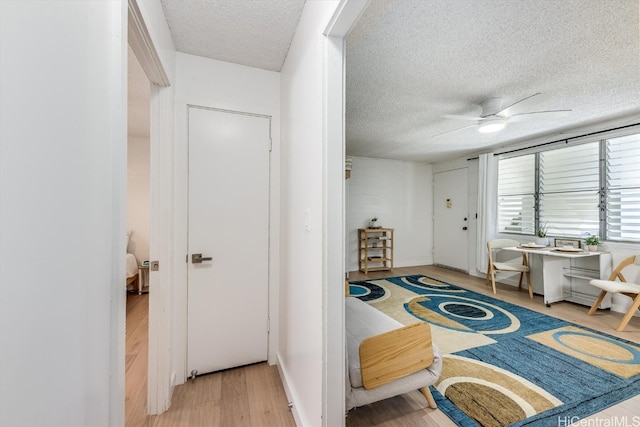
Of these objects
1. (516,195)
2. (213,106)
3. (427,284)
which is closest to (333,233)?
(213,106)

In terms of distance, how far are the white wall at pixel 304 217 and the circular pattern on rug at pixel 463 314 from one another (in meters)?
1.85

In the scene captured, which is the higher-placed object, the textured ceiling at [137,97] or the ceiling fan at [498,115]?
the textured ceiling at [137,97]

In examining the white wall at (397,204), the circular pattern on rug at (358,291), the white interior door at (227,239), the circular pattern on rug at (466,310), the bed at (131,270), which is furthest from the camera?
the white wall at (397,204)

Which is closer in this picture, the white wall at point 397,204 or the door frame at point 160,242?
the door frame at point 160,242

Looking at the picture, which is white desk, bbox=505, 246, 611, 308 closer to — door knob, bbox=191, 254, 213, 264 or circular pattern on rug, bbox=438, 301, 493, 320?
circular pattern on rug, bbox=438, 301, 493, 320

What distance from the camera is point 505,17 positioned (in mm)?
1525

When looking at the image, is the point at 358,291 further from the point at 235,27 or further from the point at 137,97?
the point at 137,97

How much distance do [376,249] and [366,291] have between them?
170cm

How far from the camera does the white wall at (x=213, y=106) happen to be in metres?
1.83

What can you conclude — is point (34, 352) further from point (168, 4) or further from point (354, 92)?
point (354, 92)

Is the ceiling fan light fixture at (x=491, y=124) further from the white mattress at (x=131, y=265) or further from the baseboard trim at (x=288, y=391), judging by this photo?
the white mattress at (x=131, y=265)

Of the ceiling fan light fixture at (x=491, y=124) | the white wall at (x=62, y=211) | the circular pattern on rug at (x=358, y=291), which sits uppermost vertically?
the ceiling fan light fixture at (x=491, y=124)

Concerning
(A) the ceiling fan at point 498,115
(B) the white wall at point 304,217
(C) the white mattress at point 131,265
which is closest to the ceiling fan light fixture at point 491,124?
(A) the ceiling fan at point 498,115

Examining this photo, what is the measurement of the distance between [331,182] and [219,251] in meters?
1.28
